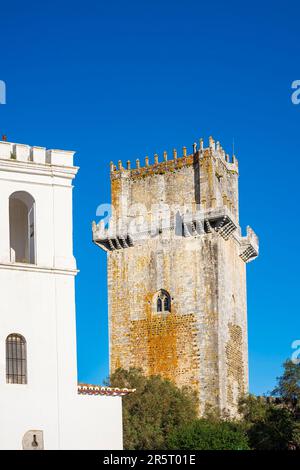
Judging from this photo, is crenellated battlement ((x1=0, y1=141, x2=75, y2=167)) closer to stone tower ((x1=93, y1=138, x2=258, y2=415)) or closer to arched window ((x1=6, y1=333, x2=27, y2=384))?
arched window ((x1=6, y1=333, x2=27, y2=384))

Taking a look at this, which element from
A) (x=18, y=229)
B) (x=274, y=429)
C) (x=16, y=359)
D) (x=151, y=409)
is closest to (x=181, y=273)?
(x=151, y=409)

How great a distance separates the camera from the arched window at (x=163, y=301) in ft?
210

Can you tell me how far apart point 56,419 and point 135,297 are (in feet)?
73.9

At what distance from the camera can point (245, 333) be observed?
66562 mm

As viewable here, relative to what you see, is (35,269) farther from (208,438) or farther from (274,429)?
(274,429)

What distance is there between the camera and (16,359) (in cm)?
4272

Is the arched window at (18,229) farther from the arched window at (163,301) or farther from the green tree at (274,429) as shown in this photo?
the arched window at (163,301)

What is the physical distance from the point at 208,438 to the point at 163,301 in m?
12.2

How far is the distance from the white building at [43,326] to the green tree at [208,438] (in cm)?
907

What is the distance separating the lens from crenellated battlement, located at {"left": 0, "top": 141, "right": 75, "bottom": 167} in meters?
44.0

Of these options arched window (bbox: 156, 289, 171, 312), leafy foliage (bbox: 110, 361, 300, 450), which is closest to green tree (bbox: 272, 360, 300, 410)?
leafy foliage (bbox: 110, 361, 300, 450)

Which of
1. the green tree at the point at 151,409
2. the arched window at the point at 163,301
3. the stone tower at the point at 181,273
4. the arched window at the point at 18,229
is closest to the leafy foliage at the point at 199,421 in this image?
the green tree at the point at 151,409

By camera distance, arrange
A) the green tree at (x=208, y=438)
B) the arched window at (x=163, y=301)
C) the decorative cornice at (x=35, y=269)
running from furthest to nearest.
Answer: the arched window at (x=163, y=301) → the green tree at (x=208, y=438) → the decorative cornice at (x=35, y=269)
